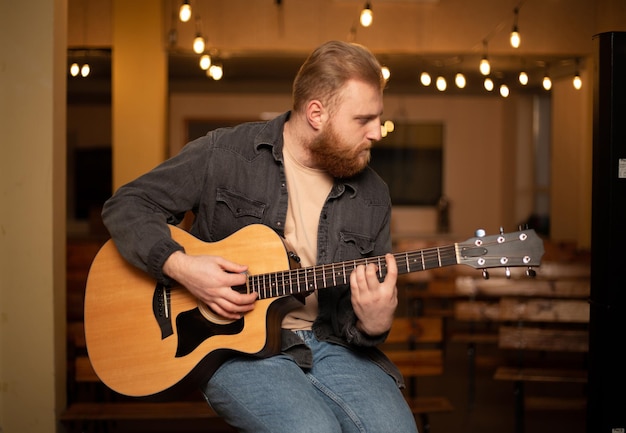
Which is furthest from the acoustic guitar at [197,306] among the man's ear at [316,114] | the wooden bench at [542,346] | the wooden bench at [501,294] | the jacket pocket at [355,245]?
the wooden bench at [501,294]

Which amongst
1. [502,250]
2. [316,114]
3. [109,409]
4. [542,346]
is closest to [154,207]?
[316,114]

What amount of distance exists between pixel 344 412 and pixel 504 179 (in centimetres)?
1035

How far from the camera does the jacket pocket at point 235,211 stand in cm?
214

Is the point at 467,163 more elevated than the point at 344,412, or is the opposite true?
the point at 467,163

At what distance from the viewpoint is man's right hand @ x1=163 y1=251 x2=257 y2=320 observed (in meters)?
1.91

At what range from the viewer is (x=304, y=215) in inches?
85.8

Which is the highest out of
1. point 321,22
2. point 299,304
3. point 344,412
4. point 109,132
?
point 321,22

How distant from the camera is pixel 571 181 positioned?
897 cm

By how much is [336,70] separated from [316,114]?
0.14 metres

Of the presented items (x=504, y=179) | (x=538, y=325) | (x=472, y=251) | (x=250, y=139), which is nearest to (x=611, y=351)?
(x=472, y=251)

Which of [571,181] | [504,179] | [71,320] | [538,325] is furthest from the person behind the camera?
[504,179]

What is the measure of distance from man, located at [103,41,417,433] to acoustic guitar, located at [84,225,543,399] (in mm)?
42

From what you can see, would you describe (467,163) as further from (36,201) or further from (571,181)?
(36,201)

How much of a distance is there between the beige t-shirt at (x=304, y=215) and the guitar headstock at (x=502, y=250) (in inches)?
20.2
